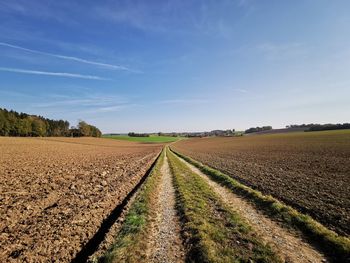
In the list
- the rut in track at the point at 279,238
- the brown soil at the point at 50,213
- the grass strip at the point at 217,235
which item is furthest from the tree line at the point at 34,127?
the rut in track at the point at 279,238

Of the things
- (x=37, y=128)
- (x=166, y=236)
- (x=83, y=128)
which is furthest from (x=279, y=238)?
(x=83, y=128)

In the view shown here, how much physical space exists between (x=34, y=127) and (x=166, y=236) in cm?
13571

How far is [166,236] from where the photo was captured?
7168 mm

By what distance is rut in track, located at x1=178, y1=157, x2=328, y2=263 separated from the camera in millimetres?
5727

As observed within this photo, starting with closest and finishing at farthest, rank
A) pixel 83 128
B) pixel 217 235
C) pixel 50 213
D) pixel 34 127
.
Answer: pixel 217 235, pixel 50 213, pixel 34 127, pixel 83 128

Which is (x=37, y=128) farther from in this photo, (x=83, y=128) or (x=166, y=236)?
(x=166, y=236)

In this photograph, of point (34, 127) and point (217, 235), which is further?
point (34, 127)

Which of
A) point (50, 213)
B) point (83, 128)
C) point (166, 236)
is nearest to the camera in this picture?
point (166, 236)

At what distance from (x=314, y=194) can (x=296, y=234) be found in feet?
18.2

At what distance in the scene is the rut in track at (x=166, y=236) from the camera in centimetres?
587

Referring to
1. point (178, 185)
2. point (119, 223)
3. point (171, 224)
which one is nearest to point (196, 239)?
point (171, 224)

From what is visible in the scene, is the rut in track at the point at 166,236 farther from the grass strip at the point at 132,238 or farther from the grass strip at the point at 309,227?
the grass strip at the point at 309,227

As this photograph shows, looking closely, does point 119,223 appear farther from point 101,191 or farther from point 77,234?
point 101,191

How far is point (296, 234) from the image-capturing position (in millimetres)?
7098
